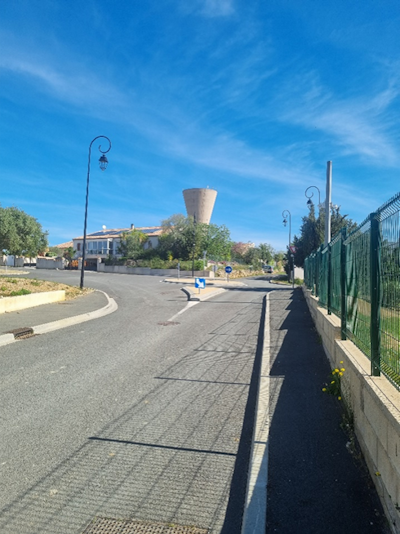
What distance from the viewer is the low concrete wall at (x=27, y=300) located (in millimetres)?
13391

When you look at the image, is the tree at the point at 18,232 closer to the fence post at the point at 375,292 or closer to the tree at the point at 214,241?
the tree at the point at 214,241

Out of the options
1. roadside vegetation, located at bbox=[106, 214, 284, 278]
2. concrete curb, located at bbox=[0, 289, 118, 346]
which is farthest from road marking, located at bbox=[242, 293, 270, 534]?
roadside vegetation, located at bbox=[106, 214, 284, 278]

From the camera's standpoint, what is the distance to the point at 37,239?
5334 centimetres

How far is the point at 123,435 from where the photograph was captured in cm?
412

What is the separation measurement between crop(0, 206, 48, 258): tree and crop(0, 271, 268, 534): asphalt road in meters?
44.6

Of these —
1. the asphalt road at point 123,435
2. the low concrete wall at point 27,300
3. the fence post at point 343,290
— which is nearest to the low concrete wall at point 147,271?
the low concrete wall at point 27,300

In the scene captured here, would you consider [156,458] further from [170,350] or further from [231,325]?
[231,325]

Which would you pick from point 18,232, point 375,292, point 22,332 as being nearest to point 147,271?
point 18,232

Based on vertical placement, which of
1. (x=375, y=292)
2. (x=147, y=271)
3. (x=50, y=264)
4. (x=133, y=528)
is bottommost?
(x=133, y=528)

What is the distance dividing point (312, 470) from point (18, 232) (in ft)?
176

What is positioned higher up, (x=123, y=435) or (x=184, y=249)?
(x=184, y=249)

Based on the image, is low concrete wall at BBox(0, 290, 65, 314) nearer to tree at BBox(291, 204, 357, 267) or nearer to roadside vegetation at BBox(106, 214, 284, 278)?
tree at BBox(291, 204, 357, 267)

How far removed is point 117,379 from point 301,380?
2745mm

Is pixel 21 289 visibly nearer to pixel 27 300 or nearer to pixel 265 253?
pixel 27 300
